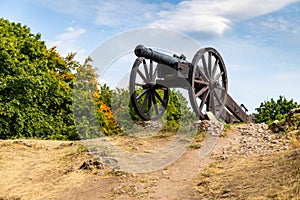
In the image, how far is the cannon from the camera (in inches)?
448

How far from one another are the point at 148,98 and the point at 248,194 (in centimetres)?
701

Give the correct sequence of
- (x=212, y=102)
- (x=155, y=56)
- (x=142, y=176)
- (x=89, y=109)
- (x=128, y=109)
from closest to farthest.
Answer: (x=142, y=176), (x=155, y=56), (x=212, y=102), (x=128, y=109), (x=89, y=109)

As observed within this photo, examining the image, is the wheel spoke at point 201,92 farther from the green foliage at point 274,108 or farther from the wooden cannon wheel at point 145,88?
the green foliage at point 274,108

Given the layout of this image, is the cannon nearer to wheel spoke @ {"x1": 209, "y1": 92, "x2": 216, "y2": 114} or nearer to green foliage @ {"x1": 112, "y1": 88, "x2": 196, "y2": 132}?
wheel spoke @ {"x1": 209, "y1": 92, "x2": 216, "y2": 114}

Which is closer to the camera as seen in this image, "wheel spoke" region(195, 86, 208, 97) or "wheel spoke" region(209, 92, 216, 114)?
"wheel spoke" region(195, 86, 208, 97)

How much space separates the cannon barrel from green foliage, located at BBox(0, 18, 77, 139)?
27.5 feet

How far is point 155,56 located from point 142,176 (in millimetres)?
4280

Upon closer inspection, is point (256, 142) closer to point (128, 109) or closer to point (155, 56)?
point (155, 56)

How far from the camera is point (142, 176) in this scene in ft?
26.2

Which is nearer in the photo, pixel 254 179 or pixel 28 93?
pixel 254 179

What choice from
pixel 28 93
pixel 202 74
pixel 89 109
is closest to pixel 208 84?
pixel 202 74

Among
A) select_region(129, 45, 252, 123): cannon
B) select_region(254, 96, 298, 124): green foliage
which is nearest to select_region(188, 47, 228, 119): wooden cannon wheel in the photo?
select_region(129, 45, 252, 123): cannon

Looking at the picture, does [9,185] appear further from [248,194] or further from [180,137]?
[248,194]

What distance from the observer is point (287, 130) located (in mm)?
10562
